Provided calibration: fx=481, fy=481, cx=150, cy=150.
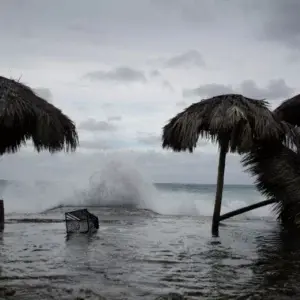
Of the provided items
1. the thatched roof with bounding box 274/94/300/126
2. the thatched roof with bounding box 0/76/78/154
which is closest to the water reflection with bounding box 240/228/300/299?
the thatched roof with bounding box 274/94/300/126

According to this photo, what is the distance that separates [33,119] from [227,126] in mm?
5626

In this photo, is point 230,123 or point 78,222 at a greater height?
point 230,123

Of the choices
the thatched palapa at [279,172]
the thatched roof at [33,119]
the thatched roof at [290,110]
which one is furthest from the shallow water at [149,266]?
the thatched roof at [290,110]

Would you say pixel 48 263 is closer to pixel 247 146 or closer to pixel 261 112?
pixel 247 146

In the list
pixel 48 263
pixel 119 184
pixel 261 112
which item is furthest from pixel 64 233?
Answer: pixel 119 184

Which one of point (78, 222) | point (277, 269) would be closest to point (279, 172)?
point (277, 269)

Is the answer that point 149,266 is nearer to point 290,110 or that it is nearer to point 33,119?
point 33,119

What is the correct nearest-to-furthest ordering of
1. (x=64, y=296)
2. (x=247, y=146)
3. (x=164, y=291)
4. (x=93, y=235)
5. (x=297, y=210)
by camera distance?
(x=64, y=296) → (x=164, y=291) → (x=297, y=210) → (x=247, y=146) → (x=93, y=235)

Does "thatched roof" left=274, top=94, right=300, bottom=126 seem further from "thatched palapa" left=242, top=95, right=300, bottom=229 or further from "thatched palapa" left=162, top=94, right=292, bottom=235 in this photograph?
"thatched palapa" left=242, top=95, right=300, bottom=229

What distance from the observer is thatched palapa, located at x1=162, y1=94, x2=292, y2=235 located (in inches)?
493

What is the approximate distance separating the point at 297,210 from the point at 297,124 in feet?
20.1

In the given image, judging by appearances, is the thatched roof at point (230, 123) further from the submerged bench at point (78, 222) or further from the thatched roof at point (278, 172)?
the submerged bench at point (78, 222)

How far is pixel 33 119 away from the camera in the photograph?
28.3 ft

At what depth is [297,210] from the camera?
424 inches
